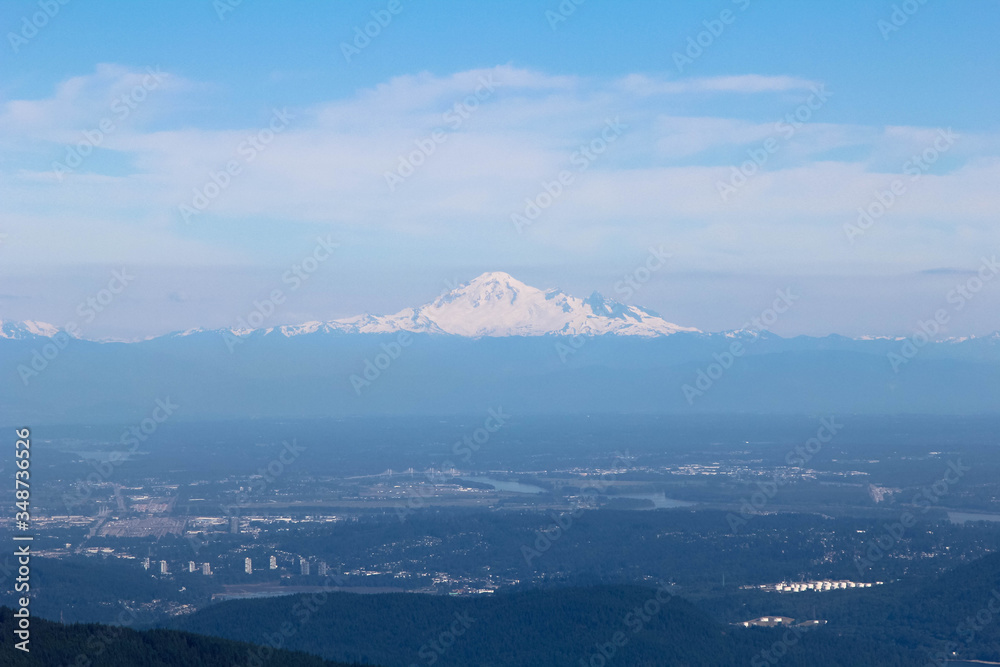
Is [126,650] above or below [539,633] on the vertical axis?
above

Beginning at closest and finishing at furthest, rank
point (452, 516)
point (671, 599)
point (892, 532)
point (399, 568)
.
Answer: point (671, 599) < point (399, 568) < point (892, 532) < point (452, 516)

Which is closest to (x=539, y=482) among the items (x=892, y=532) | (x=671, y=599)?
(x=892, y=532)

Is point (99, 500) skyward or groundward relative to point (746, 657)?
skyward

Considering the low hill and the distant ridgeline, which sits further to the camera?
the distant ridgeline

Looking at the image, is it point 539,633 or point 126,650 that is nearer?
point 126,650

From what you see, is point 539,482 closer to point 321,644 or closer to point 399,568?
point 399,568

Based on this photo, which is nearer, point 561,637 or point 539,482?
point 561,637

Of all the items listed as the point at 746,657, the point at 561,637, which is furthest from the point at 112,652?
the point at 746,657

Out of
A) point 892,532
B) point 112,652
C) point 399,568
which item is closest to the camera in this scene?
point 112,652

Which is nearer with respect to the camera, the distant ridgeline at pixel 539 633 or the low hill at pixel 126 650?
the low hill at pixel 126 650

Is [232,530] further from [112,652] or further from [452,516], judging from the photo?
[112,652]
